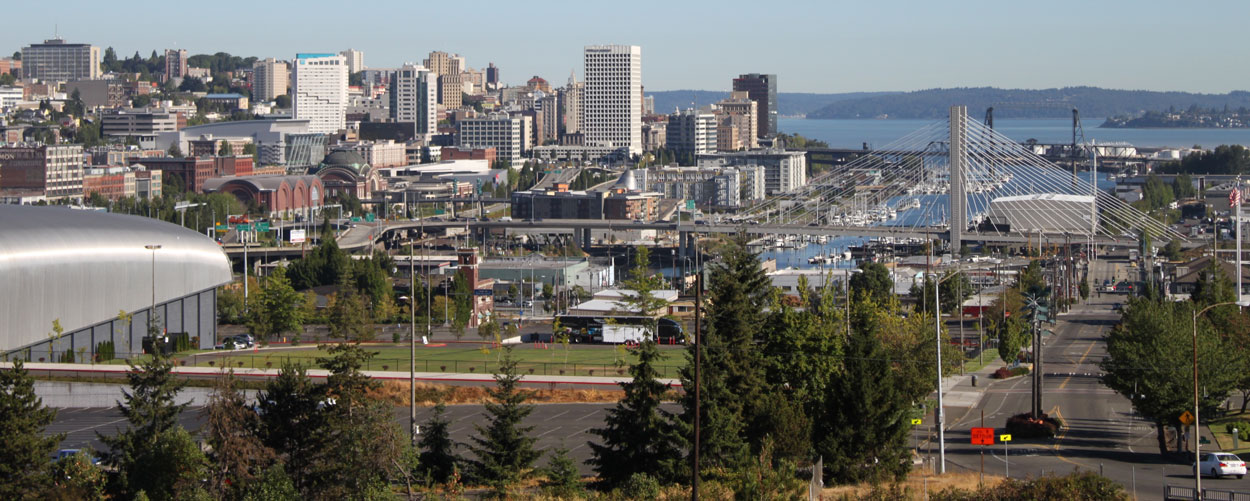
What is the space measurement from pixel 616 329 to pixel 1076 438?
57.6ft

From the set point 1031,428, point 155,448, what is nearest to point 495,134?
point 1031,428

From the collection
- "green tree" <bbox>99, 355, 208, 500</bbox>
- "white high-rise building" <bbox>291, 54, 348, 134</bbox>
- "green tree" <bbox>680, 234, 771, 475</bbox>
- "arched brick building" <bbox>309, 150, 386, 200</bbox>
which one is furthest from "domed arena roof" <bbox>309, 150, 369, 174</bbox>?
"green tree" <bbox>99, 355, 208, 500</bbox>

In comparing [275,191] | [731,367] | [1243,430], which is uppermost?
[275,191]

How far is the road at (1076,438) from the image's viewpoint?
22453 millimetres

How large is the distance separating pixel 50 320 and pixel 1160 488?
2475 cm

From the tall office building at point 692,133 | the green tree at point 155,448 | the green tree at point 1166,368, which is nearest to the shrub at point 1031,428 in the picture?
the green tree at point 1166,368

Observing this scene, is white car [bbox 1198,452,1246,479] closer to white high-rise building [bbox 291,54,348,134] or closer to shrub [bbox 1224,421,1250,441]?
shrub [bbox 1224,421,1250,441]

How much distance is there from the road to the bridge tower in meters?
41.5

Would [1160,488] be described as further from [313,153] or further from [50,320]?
[313,153]

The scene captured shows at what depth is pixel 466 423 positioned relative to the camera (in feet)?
88.4

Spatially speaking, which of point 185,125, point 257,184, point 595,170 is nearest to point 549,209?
point 257,184

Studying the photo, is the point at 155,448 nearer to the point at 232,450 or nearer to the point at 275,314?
the point at 232,450

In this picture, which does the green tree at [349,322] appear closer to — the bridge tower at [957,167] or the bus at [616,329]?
the bus at [616,329]

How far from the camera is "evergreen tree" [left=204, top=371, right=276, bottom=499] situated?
727 inches
